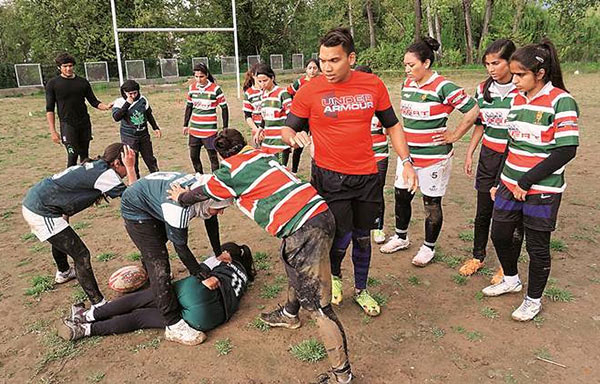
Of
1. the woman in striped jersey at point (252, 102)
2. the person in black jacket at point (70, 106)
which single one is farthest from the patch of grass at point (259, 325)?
the person in black jacket at point (70, 106)

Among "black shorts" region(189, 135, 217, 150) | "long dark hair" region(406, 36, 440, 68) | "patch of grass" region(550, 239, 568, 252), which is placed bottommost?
"patch of grass" region(550, 239, 568, 252)

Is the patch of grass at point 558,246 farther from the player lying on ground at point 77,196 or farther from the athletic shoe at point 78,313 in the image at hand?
the athletic shoe at point 78,313

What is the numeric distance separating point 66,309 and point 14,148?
31.7 feet

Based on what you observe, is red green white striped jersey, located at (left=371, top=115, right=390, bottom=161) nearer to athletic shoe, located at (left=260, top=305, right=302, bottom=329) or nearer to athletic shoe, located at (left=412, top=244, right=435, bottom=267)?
athletic shoe, located at (left=412, top=244, right=435, bottom=267)

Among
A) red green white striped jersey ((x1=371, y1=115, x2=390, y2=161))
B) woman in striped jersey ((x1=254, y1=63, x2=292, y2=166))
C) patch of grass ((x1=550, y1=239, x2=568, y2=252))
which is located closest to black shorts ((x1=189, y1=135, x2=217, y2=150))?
woman in striped jersey ((x1=254, y1=63, x2=292, y2=166))

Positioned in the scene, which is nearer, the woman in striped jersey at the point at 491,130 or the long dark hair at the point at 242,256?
the woman in striped jersey at the point at 491,130

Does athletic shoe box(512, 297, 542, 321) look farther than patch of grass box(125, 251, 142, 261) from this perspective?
No

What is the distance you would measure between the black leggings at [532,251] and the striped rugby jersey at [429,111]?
3.26ft

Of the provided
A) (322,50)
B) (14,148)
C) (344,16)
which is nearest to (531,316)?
(322,50)

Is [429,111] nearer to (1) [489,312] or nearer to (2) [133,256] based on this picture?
(1) [489,312]

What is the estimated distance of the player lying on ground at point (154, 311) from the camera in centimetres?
397

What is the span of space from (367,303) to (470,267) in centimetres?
138

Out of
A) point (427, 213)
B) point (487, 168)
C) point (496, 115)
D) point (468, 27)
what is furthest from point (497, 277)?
point (468, 27)

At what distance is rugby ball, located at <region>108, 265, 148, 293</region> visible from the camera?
459 cm
